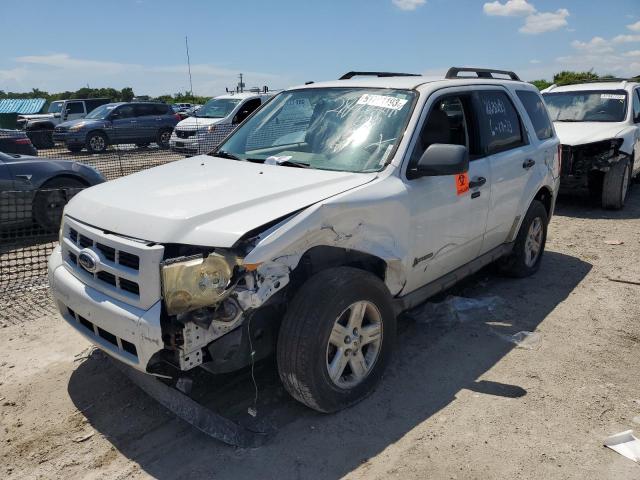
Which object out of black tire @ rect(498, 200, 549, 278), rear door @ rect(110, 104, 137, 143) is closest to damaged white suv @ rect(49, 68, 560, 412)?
black tire @ rect(498, 200, 549, 278)

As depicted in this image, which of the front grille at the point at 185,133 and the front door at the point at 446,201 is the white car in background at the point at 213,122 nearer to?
the front grille at the point at 185,133

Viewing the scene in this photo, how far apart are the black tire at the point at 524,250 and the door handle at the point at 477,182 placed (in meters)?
1.18

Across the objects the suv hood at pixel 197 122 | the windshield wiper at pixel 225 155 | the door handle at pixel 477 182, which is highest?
the suv hood at pixel 197 122

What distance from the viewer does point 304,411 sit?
3232mm

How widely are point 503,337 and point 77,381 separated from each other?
315 centimetres

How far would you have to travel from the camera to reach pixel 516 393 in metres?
3.42

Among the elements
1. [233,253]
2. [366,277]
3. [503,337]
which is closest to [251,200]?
[233,253]

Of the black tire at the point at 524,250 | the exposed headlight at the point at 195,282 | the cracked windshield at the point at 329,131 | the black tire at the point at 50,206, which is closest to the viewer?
the exposed headlight at the point at 195,282

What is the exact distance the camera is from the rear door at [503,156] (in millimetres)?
4371

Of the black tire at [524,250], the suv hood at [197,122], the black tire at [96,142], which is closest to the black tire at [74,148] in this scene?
the black tire at [96,142]

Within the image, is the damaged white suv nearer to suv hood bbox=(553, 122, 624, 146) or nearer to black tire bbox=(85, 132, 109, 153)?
suv hood bbox=(553, 122, 624, 146)

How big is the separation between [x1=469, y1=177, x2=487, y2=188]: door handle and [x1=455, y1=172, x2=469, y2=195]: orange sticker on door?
0.06 metres

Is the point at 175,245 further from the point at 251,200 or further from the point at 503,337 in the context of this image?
the point at 503,337

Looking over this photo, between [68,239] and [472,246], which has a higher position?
[68,239]
